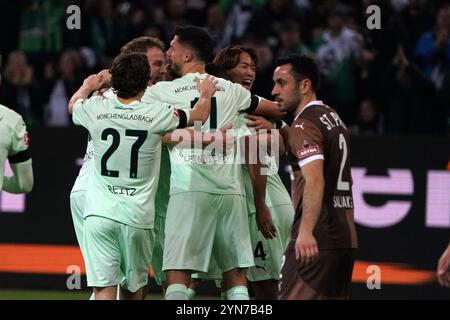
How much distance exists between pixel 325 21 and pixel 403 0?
1159mm

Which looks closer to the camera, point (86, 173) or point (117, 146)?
point (117, 146)

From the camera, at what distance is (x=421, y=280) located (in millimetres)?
Answer: 12680

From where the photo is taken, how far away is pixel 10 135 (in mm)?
8102

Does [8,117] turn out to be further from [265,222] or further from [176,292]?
[265,222]

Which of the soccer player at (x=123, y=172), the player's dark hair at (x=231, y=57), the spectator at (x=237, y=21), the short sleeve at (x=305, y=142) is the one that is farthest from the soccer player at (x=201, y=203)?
the spectator at (x=237, y=21)

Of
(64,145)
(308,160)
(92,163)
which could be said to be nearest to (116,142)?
(92,163)

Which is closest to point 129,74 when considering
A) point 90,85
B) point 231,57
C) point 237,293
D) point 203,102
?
point 203,102

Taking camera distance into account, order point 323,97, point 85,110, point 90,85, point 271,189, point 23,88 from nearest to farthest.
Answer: point 85,110
point 90,85
point 271,189
point 323,97
point 23,88

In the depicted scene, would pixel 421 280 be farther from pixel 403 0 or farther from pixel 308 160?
pixel 308 160

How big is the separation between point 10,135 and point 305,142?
7.17ft

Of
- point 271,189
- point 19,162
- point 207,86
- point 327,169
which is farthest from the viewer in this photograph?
point 271,189

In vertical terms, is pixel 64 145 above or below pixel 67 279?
above

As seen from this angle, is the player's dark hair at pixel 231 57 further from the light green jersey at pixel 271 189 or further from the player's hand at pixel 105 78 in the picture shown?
the player's hand at pixel 105 78

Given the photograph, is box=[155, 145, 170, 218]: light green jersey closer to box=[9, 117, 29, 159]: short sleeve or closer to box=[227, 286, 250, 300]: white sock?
box=[227, 286, 250, 300]: white sock
